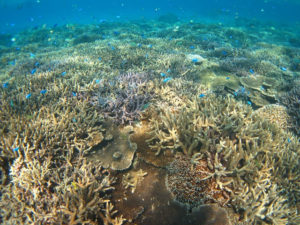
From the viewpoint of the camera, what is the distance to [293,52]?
43.4 feet

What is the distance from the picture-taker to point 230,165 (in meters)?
2.73

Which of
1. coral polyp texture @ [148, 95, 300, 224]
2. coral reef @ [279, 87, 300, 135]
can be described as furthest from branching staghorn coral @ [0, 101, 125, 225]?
coral reef @ [279, 87, 300, 135]

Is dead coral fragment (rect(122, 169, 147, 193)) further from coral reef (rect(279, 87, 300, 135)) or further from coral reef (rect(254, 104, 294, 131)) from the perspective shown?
coral reef (rect(279, 87, 300, 135))

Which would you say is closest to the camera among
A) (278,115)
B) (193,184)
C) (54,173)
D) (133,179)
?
(193,184)

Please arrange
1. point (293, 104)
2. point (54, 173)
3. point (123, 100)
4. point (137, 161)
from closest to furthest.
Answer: point (54, 173), point (137, 161), point (123, 100), point (293, 104)

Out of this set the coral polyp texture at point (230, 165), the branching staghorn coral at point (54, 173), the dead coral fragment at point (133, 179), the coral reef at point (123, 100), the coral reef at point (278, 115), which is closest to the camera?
the branching staghorn coral at point (54, 173)

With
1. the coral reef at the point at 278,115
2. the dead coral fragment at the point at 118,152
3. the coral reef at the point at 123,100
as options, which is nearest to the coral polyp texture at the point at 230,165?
the dead coral fragment at the point at 118,152

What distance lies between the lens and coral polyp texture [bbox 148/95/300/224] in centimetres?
253

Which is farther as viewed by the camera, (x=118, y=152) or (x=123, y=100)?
(x=123, y=100)

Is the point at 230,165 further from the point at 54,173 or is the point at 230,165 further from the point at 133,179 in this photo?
the point at 54,173

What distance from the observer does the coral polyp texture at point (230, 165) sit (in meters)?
2.53

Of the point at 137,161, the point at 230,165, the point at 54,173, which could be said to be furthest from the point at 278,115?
the point at 54,173

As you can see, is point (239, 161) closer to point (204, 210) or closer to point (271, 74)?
point (204, 210)

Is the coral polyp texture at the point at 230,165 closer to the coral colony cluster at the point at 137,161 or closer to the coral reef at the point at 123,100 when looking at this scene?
the coral colony cluster at the point at 137,161
